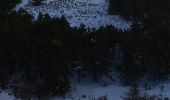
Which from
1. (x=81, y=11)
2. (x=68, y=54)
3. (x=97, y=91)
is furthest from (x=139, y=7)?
(x=68, y=54)

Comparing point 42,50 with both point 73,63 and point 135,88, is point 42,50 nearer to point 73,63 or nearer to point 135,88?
point 73,63

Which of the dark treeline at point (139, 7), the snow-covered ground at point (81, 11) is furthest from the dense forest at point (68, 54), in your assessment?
the snow-covered ground at point (81, 11)

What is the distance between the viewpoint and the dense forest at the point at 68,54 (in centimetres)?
2919

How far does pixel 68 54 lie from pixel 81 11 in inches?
430

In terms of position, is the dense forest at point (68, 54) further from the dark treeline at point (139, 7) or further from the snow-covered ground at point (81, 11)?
the snow-covered ground at point (81, 11)

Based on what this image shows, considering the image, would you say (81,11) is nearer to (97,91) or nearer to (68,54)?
(68,54)

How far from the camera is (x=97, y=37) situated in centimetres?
3056

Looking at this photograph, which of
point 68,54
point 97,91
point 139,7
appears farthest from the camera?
point 139,7

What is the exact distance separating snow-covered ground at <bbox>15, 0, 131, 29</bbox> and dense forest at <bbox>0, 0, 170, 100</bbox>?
5998 millimetres

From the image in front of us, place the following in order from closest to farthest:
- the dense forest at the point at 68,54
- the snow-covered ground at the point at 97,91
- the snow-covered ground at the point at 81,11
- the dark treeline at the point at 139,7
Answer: the dense forest at the point at 68,54 < the snow-covered ground at the point at 97,91 < the dark treeline at the point at 139,7 < the snow-covered ground at the point at 81,11

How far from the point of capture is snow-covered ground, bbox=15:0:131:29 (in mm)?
37750

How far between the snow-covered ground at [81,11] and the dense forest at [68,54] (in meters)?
6.00

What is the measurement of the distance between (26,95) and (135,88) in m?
6.98

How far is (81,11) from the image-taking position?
3975cm
